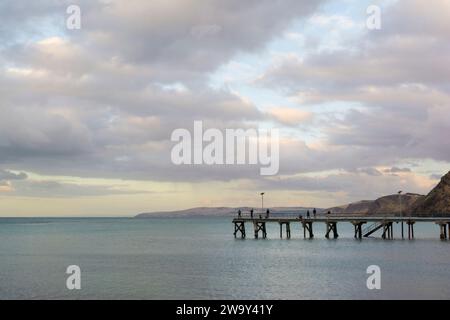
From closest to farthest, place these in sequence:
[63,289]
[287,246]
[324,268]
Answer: [63,289]
[324,268]
[287,246]

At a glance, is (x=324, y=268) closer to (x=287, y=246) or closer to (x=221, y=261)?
(x=221, y=261)
